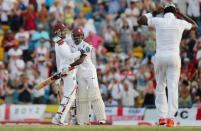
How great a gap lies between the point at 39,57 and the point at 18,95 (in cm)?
162

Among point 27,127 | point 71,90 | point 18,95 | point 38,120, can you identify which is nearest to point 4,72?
point 18,95

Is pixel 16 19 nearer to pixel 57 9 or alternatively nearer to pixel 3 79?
pixel 57 9

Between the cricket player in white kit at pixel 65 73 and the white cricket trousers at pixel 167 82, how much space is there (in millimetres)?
2054

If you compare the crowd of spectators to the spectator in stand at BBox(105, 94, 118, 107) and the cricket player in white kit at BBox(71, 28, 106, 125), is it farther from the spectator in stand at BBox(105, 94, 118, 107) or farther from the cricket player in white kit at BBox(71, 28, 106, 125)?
the cricket player in white kit at BBox(71, 28, 106, 125)

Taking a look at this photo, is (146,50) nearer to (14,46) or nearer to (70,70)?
(14,46)

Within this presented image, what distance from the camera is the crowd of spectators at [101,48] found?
29781 millimetres

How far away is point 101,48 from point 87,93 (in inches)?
375

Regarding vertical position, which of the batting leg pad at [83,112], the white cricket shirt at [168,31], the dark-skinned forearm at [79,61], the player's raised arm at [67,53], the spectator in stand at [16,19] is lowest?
the batting leg pad at [83,112]

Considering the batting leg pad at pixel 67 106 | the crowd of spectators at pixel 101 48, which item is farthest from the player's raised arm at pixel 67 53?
the crowd of spectators at pixel 101 48

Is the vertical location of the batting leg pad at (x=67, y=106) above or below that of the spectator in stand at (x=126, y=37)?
below

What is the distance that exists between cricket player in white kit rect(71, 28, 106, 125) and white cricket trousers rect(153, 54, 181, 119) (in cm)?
167

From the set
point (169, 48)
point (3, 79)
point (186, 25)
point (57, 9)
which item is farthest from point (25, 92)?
point (186, 25)

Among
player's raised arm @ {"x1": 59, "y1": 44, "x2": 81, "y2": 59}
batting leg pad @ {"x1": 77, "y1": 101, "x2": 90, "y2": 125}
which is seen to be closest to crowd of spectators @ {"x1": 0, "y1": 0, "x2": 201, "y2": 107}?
batting leg pad @ {"x1": 77, "y1": 101, "x2": 90, "y2": 125}

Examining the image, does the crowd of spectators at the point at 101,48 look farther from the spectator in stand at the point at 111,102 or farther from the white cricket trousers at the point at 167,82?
the white cricket trousers at the point at 167,82
